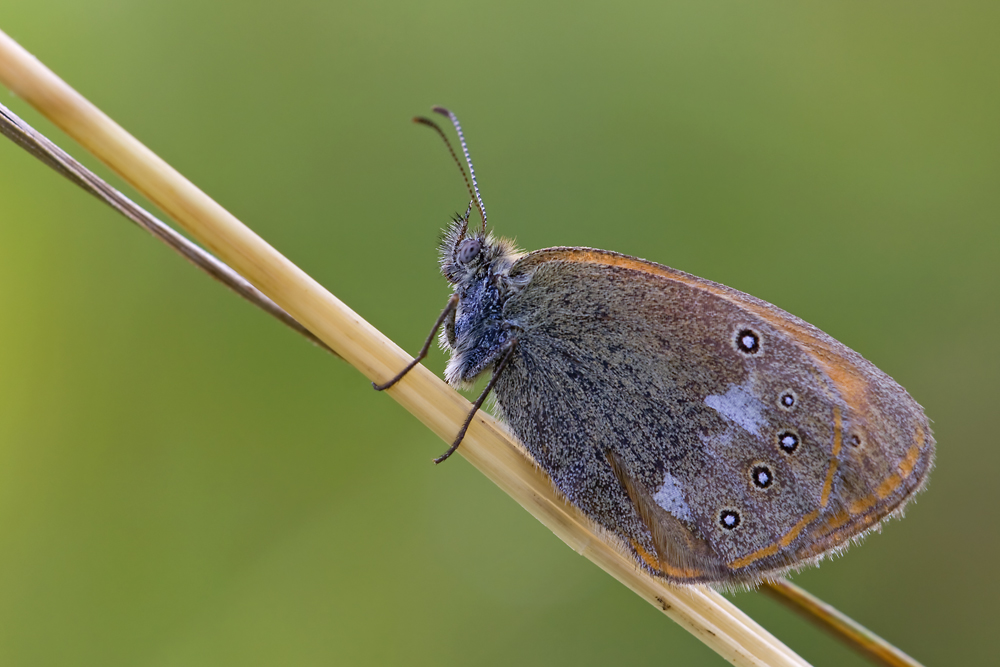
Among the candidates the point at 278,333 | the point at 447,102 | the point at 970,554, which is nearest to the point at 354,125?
the point at 447,102

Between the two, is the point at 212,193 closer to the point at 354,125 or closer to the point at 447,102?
the point at 354,125

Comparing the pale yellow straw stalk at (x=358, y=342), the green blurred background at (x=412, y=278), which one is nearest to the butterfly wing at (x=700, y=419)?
the pale yellow straw stalk at (x=358, y=342)

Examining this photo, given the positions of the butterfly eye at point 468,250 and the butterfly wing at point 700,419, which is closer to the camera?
the butterfly wing at point 700,419

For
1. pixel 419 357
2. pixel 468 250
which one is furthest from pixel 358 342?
pixel 468 250

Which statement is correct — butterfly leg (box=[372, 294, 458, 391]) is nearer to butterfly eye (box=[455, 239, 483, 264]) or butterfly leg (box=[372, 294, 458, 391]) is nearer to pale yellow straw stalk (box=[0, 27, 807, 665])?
pale yellow straw stalk (box=[0, 27, 807, 665])

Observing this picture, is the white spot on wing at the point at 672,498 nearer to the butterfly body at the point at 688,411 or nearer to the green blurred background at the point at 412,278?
the butterfly body at the point at 688,411

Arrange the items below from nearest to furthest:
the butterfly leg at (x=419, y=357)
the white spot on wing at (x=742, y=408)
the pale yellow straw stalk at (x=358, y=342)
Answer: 1. the pale yellow straw stalk at (x=358, y=342)
2. the butterfly leg at (x=419, y=357)
3. the white spot on wing at (x=742, y=408)

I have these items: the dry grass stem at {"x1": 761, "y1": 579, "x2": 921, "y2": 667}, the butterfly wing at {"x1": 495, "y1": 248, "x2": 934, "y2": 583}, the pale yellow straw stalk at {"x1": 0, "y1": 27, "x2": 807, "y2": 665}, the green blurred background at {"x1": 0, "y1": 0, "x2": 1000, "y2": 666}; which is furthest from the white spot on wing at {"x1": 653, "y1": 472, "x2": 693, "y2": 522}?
the green blurred background at {"x1": 0, "y1": 0, "x2": 1000, "y2": 666}
